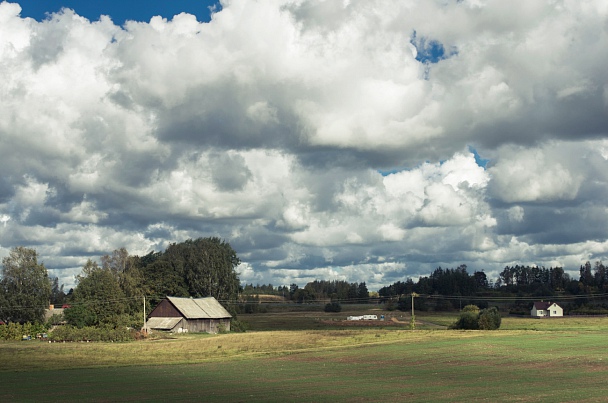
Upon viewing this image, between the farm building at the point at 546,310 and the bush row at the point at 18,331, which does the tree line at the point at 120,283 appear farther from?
the farm building at the point at 546,310

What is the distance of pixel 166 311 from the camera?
340 feet

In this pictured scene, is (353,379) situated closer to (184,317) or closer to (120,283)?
(184,317)

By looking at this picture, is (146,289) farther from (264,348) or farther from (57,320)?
(264,348)

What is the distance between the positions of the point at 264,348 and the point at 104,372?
83.0ft

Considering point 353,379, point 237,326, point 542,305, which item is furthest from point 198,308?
point 542,305

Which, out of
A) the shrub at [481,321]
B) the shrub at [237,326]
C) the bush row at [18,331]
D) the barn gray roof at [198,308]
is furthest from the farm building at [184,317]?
the shrub at [481,321]

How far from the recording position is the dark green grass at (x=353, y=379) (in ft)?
102

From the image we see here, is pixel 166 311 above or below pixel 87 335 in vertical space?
above

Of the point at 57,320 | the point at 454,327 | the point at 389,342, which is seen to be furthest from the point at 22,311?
the point at 454,327

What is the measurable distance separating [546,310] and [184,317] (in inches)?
4230

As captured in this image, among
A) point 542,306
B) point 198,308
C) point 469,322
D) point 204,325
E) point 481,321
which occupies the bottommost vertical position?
point 542,306

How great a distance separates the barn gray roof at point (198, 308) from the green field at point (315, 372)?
1212 inches

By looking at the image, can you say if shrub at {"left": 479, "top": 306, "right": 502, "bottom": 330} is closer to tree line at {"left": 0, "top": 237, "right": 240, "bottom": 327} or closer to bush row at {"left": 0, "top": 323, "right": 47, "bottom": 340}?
tree line at {"left": 0, "top": 237, "right": 240, "bottom": 327}

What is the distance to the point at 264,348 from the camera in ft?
226
